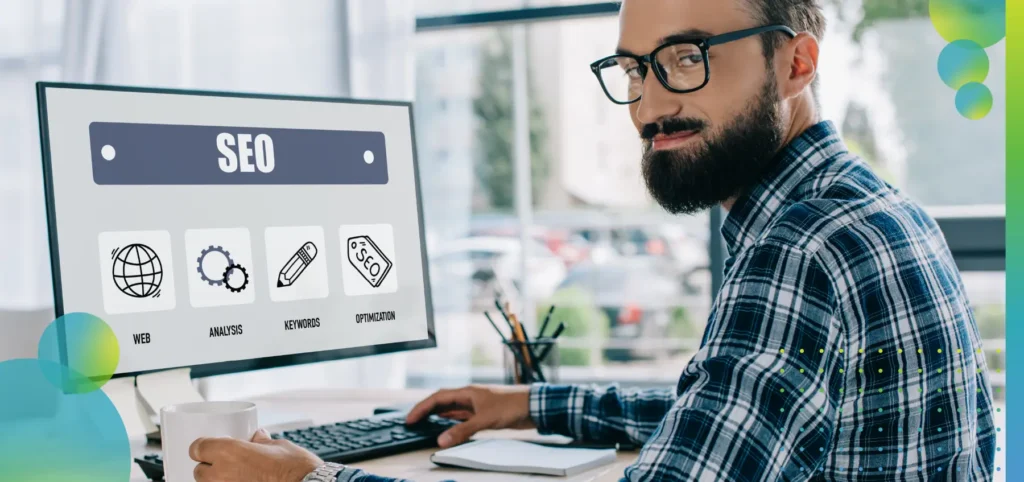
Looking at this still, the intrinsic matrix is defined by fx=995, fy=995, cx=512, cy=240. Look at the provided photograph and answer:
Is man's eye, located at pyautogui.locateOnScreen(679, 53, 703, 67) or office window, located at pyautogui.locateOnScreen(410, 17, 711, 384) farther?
office window, located at pyautogui.locateOnScreen(410, 17, 711, 384)

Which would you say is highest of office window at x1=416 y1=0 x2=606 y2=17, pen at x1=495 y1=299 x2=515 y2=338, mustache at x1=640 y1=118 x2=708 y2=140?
office window at x1=416 y1=0 x2=606 y2=17

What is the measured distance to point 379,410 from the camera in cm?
148

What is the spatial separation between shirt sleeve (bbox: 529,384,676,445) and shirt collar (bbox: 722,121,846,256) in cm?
30

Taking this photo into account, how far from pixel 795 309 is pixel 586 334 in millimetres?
4099

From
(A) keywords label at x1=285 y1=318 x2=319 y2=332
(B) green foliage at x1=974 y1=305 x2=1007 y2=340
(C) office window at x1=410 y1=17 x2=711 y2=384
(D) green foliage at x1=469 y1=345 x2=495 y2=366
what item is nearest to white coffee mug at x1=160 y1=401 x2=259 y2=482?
(A) keywords label at x1=285 y1=318 x2=319 y2=332

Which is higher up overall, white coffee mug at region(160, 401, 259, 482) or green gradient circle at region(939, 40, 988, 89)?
green gradient circle at region(939, 40, 988, 89)

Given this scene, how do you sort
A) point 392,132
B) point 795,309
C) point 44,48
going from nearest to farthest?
point 795,309 < point 392,132 < point 44,48

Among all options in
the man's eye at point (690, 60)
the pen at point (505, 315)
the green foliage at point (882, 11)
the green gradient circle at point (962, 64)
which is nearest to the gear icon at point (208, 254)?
the pen at point (505, 315)

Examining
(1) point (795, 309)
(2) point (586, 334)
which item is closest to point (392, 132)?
(1) point (795, 309)

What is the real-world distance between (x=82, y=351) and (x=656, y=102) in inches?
27.4

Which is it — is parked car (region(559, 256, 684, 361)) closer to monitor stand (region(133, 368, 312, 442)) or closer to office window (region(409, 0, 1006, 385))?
office window (region(409, 0, 1006, 385))

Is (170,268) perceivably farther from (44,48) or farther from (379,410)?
(44,48)

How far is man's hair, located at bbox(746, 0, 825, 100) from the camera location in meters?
1.11

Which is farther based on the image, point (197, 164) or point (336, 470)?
point (197, 164)
